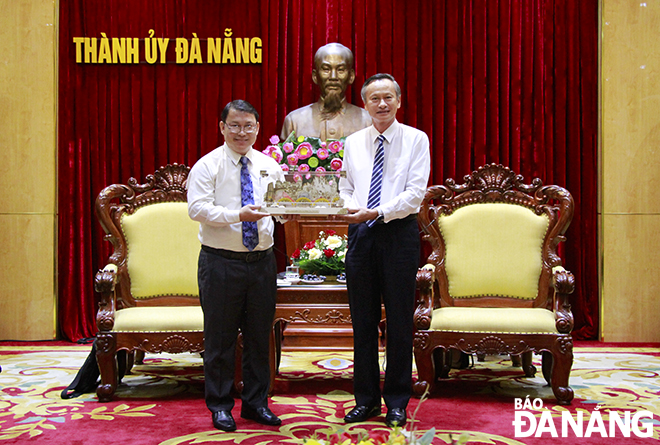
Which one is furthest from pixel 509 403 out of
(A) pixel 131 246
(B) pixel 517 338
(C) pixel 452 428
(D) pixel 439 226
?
(A) pixel 131 246

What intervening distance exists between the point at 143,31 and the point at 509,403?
4032mm

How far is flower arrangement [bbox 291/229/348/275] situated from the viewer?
3967 mm

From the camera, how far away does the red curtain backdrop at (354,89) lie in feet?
16.8

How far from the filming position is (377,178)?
281cm

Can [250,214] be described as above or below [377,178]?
below

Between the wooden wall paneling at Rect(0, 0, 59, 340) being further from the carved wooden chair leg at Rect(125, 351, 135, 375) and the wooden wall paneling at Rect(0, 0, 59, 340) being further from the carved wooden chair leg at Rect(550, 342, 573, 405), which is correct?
the carved wooden chair leg at Rect(550, 342, 573, 405)

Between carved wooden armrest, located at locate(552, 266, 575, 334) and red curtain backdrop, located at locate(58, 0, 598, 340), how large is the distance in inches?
77.8

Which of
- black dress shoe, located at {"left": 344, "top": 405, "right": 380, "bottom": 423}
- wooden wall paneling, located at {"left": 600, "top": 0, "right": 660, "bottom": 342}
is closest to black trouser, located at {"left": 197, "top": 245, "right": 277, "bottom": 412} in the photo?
black dress shoe, located at {"left": 344, "top": 405, "right": 380, "bottom": 423}

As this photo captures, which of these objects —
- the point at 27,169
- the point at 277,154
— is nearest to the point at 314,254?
the point at 277,154

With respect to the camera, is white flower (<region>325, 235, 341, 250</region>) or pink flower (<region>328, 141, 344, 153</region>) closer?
white flower (<region>325, 235, 341, 250</region>)

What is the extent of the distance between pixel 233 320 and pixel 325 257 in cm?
129

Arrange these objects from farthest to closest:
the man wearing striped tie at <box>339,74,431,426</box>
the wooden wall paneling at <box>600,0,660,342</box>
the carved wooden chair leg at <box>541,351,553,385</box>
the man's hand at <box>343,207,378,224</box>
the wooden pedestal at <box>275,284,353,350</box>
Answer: the wooden wall paneling at <box>600,0,660,342</box>
the wooden pedestal at <box>275,284,353,350</box>
the carved wooden chair leg at <box>541,351,553,385</box>
the man wearing striped tie at <box>339,74,431,426</box>
the man's hand at <box>343,207,378,224</box>

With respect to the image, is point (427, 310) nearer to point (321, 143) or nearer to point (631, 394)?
point (631, 394)

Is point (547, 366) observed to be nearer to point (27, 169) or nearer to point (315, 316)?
point (315, 316)
